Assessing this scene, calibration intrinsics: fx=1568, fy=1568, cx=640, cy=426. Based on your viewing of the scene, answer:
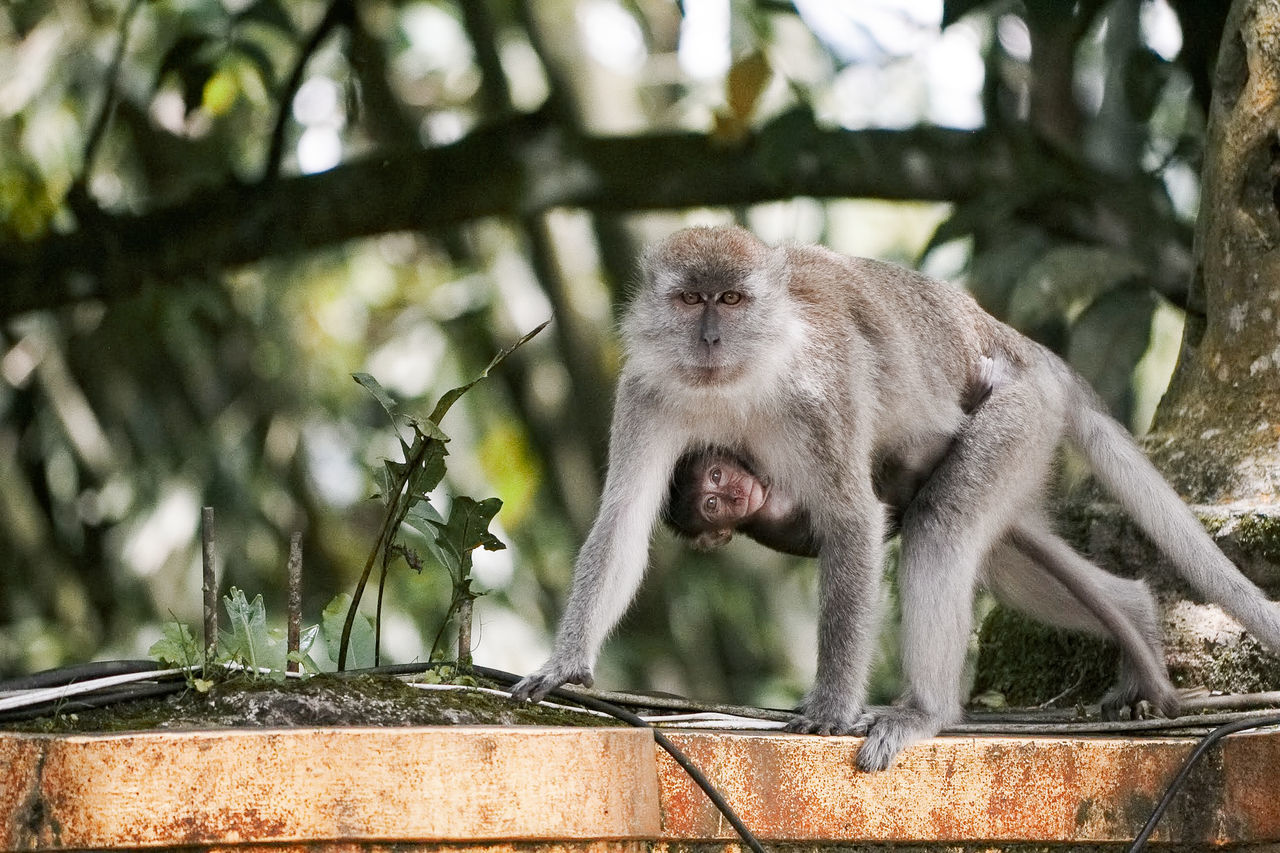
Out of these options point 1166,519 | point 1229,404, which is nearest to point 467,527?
point 1166,519

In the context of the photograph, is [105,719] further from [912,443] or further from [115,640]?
[115,640]

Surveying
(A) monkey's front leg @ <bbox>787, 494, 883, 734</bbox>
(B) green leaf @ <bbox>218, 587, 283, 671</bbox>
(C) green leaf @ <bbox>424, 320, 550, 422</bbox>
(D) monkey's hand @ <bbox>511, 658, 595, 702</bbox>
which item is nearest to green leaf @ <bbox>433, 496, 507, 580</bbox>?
(C) green leaf @ <bbox>424, 320, 550, 422</bbox>

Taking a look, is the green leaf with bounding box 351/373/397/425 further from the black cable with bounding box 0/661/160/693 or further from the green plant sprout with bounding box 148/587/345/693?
the black cable with bounding box 0/661/160/693

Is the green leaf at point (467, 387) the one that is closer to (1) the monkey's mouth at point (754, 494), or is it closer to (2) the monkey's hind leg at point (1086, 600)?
(1) the monkey's mouth at point (754, 494)

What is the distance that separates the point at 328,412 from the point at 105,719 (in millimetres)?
7731

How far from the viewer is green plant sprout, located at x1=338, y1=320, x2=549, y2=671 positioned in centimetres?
366

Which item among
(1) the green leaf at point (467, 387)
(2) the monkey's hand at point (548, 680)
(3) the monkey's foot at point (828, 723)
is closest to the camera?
(1) the green leaf at point (467, 387)

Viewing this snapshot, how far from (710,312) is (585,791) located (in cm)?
187

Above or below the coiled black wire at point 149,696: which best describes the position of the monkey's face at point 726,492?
above

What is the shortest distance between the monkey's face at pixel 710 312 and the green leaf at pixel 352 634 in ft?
3.90

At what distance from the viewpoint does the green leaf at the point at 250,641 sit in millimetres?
3508

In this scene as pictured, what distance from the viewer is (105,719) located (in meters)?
3.29

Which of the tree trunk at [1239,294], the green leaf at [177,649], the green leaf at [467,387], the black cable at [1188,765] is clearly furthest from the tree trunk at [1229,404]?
the green leaf at [177,649]

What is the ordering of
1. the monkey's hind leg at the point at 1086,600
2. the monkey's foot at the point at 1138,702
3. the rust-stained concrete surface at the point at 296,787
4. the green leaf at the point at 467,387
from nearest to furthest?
the rust-stained concrete surface at the point at 296,787, the green leaf at the point at 467,387, the monkey's foot at the point at 1138,702, the monkey's hind leg at the point at 1086,600
